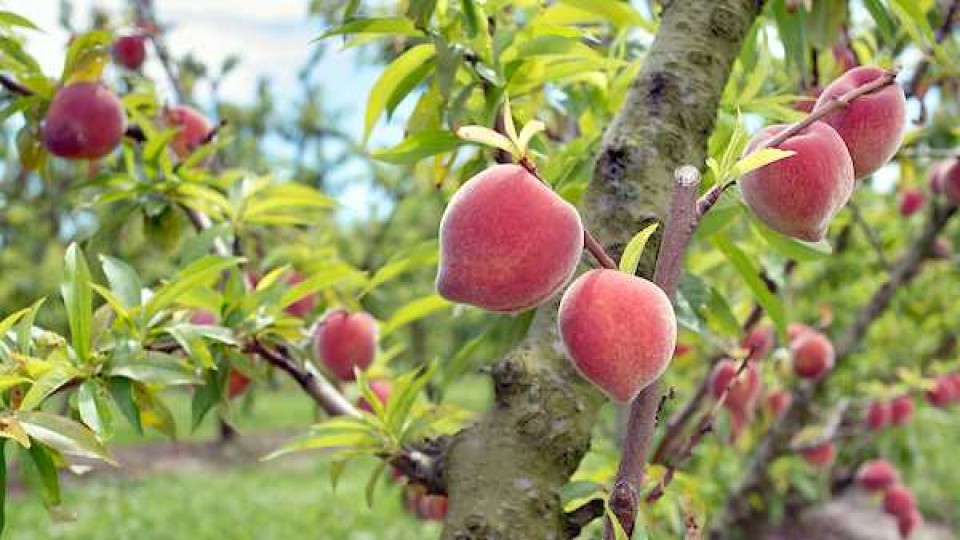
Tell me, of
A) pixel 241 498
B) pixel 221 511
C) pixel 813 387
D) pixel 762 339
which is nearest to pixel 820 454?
pixel 813 387

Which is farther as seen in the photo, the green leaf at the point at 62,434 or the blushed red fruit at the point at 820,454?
the blushed red fruit at the point at 820,454

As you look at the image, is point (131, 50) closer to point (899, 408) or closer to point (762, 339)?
point (762, 339)

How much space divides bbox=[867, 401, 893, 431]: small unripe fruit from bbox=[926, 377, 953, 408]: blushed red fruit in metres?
0.11

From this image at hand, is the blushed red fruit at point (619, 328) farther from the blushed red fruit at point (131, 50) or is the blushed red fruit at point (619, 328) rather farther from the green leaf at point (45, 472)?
the blushed red fruit at point (131, 50)

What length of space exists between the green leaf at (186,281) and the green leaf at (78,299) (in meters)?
0.07

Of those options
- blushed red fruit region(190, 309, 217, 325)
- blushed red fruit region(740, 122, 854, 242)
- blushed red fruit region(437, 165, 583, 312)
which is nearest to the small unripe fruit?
blushed red fruit region(190, 309, 217, 325)

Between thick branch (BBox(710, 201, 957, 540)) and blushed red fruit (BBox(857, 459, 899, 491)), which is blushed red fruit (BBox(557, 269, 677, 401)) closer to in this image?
thick branch (BBox(710, 201, 957, 540))

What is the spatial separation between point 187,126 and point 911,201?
1.70 meters

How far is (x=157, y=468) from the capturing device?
9.52 m

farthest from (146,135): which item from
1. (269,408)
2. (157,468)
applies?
(269,408)

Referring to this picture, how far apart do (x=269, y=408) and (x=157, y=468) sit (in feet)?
16.4

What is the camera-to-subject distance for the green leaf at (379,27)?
0.91m

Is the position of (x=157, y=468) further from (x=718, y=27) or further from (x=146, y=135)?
(x=718, y=27)

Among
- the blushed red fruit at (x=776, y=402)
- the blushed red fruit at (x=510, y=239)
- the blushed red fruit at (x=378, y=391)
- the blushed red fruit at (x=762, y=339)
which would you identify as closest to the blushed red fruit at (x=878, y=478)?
the blushed red fruit at (x=776, y=402)
